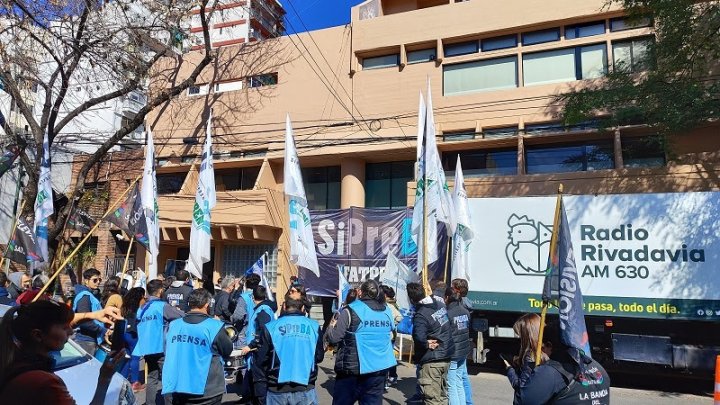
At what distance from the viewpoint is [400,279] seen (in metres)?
8.84

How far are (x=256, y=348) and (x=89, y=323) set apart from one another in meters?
1.96

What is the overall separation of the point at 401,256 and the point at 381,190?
4275 millimetres

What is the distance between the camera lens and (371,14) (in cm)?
1927

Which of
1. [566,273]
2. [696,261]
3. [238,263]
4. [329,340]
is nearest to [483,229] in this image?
[696,261]

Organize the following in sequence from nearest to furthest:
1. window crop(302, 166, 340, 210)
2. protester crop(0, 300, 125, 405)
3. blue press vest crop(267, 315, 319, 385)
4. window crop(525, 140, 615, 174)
→ protester crop(0, 300, 125, 405)
blue press vest crop(267, 315, 319, 385)
window crop(525, 140, 615, 174)
window crop(302, 166, 340, 210)

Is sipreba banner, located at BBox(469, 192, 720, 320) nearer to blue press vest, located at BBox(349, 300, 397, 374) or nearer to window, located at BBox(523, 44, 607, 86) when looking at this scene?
blue press vest, located at BBox(349, 300, 397, 374)

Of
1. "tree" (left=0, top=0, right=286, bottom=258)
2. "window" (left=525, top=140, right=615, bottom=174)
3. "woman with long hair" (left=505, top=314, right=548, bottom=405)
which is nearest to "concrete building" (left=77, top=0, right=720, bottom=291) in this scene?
"window" (left=525, top=140, right=615, bottom=174)

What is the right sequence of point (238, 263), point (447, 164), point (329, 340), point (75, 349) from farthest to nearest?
point (238, 263), point (447, 164), point (329, 340), point (75, 349)

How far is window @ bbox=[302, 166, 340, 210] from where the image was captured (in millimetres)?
18766


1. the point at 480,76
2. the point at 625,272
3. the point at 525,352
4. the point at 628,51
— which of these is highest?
the point at 628,51

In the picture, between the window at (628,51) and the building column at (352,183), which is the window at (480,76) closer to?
the window at (628,51)

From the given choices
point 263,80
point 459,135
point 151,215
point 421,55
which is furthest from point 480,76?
point 151,215

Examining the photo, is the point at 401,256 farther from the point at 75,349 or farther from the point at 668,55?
the point at 75,349

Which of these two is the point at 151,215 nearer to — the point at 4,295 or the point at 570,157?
the point at 4,295
